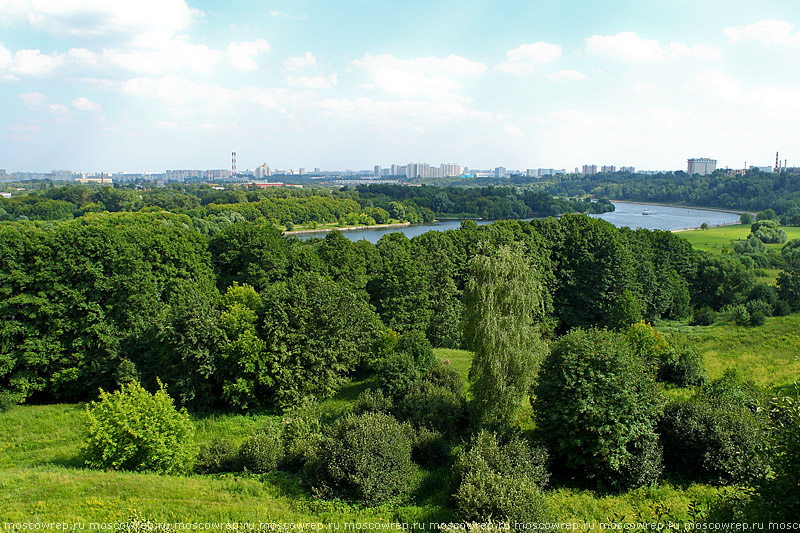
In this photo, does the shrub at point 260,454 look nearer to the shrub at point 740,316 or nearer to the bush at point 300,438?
the bush at point 300,438

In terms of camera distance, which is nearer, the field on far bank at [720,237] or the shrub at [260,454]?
the shrub at [260,454]

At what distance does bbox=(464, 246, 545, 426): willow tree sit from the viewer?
1688 cm

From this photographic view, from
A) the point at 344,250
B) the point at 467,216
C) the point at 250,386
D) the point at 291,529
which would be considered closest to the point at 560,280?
the point at 344,250

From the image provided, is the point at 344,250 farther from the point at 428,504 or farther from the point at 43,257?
the point at 428,504

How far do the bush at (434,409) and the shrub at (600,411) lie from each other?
3877 millimetres

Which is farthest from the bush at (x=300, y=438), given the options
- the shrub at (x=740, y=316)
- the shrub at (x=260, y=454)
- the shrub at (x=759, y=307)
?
the shrub at (x=759, y=307)

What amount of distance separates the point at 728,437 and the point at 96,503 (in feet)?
62.7

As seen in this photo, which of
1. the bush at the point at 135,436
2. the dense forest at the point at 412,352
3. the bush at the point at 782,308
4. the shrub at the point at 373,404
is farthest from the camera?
the bush at the point at 782,308

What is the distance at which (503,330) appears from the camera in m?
16.9

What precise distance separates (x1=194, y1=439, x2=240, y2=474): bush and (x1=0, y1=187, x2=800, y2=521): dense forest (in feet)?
0.22

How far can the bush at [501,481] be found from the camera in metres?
13.1

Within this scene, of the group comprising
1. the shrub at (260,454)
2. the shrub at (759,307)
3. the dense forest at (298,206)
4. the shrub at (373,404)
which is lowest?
the shrub at (260,454)

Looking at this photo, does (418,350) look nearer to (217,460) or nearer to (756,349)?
(217,460)

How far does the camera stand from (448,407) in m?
20.3
